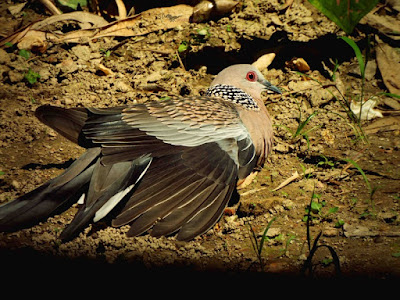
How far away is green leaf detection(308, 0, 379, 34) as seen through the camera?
3.61 meters

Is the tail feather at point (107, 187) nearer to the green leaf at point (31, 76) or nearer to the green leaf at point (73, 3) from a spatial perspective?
the green leaf at point (31, 76)

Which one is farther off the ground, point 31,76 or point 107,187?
point 31,76

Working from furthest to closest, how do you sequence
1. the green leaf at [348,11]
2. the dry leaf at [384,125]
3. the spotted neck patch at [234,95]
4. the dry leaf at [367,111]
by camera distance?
the dry leaf at [367,111], the dry leaf at [384,125], the spotted neck patch at [234,95], the green leaf at [348,11]

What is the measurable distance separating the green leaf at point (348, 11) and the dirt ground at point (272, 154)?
66 centimetres

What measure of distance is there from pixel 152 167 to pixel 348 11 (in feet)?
7.23

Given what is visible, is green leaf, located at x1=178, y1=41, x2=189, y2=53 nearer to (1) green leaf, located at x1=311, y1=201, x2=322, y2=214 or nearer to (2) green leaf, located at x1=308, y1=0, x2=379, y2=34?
(2) green leaf, located at x1=308, y1=0, x2=379, y2=34

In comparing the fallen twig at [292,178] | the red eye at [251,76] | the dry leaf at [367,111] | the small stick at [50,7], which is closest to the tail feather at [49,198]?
the fallen twig at [292,178]

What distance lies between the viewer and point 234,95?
12.6 feet

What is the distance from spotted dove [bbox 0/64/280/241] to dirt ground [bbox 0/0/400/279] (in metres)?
0.22

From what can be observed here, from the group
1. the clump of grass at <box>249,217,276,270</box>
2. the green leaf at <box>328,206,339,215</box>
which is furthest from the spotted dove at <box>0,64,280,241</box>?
the green leaf at <box>328,206,339,215</box>

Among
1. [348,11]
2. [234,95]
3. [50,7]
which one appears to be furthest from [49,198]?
[50,7]

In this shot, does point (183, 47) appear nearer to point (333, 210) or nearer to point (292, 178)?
point (292, 178)

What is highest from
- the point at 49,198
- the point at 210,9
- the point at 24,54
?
the point at 210,9

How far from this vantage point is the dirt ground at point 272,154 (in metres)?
2.84
